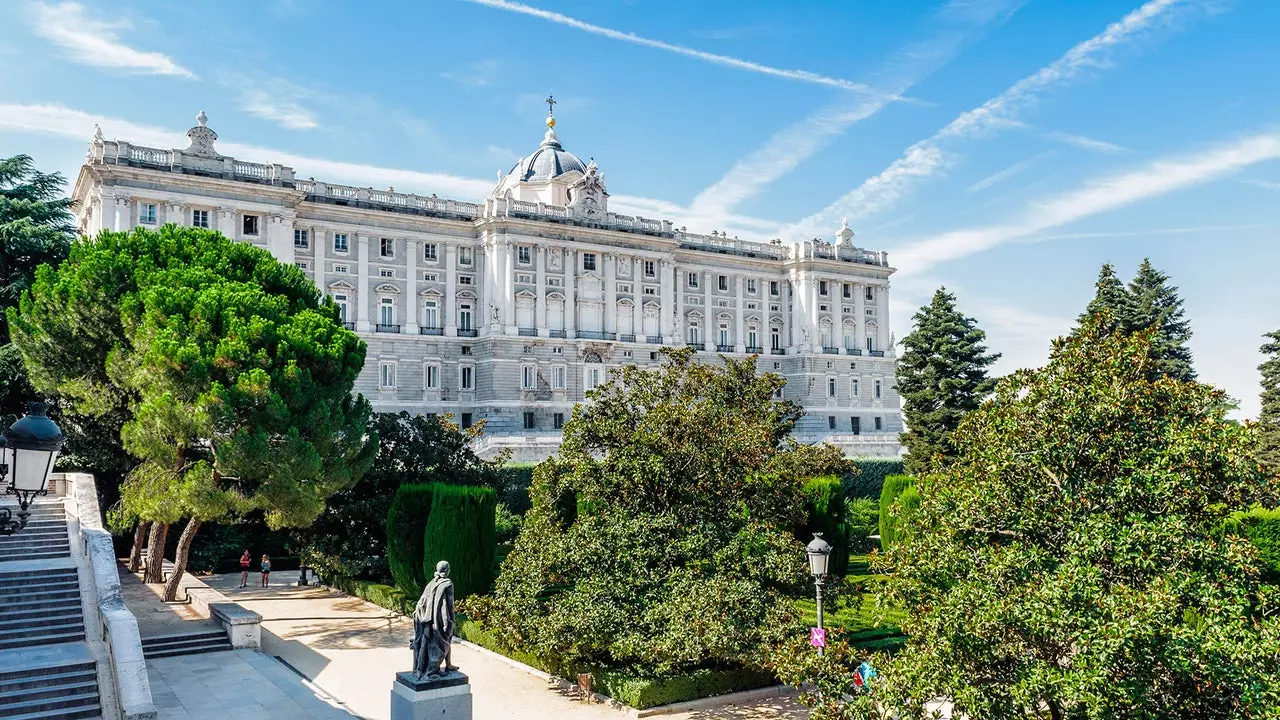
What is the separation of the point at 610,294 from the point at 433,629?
46467 mm

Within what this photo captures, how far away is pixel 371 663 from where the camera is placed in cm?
1831

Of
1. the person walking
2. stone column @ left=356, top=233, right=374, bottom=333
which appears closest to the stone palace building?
stone column @ left=356, top=233, right=374, bottom=333

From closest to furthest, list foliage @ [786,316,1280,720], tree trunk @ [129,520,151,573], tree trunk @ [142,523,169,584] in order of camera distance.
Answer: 1. foliage @ [786,316,1280,720]
2. tree trunk @ [142,523,169,584]
3. tree trunk @ [129,520,151,573]

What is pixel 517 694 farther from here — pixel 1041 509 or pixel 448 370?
pixel 448 370

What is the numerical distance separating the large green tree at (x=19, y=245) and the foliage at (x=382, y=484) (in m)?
7.51

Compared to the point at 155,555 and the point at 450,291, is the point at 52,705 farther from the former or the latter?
the point at 450,291

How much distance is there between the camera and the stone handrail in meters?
12.3

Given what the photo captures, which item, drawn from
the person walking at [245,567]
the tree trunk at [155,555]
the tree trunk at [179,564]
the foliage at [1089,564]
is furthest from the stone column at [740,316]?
the foliage at [1089,564]

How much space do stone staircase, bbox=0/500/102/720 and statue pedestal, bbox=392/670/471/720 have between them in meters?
4.63

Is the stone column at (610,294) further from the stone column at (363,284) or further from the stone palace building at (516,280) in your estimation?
the stone column at (363,284)

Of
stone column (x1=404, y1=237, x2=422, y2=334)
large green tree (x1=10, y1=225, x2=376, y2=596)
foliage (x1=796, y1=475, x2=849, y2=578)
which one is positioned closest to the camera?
large green tree (x1=10, y1=225, x2=376, y2=596)

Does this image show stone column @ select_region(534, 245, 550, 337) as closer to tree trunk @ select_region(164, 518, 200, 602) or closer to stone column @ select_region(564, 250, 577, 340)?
stone column @ select_region(564, 250, 577, 340)

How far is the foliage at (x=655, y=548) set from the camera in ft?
48.6

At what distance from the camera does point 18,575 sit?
662 inches
